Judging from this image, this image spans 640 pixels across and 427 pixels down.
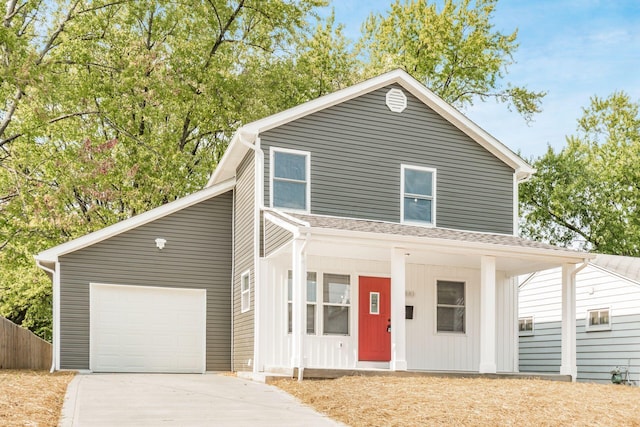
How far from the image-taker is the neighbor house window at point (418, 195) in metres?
16.6

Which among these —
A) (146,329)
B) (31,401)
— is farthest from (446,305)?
(31,401)

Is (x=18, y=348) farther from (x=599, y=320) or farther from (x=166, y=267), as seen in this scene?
(x=599, y=320)

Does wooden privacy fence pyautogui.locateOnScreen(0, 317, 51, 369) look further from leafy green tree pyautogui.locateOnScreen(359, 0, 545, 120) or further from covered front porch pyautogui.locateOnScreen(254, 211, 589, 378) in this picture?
leafy green tree pyautogui.locateOnScreen(359, 0, 545, 120)

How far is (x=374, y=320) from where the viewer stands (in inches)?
627

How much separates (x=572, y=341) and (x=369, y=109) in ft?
22.0

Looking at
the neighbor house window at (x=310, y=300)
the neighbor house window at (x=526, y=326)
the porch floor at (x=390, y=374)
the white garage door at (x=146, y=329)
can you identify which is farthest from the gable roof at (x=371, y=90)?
the neighbor house window at (x=526, y=326)

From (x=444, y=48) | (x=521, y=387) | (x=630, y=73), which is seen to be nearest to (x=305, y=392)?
(x=521, y=387)

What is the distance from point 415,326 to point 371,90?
5.49 m

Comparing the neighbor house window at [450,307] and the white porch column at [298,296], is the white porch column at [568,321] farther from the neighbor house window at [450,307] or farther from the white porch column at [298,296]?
the white porch column at [298,296]

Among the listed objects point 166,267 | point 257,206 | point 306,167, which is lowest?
point 166,267

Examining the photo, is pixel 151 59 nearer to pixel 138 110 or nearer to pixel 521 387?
pixel 138 110

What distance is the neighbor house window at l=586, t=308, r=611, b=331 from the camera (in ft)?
61.5

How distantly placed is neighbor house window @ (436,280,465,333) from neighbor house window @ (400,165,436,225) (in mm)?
1560

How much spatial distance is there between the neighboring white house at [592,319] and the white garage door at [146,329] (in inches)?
389
